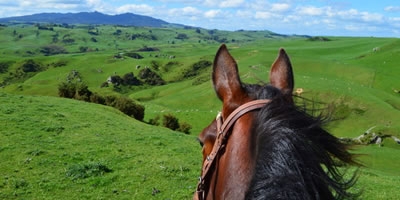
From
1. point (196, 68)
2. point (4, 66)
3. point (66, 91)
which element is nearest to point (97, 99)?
point (66, 91)

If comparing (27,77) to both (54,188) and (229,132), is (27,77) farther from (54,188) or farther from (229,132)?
(229,132)

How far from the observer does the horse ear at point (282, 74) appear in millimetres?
3021

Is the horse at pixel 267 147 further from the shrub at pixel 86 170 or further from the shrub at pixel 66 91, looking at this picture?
the shrub at pixel 66 91

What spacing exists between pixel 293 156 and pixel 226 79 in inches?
32.9

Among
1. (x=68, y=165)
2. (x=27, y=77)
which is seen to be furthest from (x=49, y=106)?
(x=27, y=77)

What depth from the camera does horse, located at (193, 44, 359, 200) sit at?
7.32 feet

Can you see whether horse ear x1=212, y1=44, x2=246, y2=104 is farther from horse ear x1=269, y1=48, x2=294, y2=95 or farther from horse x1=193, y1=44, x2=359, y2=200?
horse ear x1=269, y1=48, x2=294, y2=95

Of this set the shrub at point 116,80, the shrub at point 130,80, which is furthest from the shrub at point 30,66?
the shrub at point 130,80

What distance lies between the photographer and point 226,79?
2.90m

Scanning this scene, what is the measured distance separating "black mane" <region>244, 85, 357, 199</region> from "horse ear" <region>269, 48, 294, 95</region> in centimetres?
43

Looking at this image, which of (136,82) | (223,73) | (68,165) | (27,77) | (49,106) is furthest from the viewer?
(27,77)

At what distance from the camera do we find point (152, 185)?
12742mm

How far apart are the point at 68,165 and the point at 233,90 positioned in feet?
39.7

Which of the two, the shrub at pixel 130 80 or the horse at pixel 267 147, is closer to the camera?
the horse at pixel 267 147
